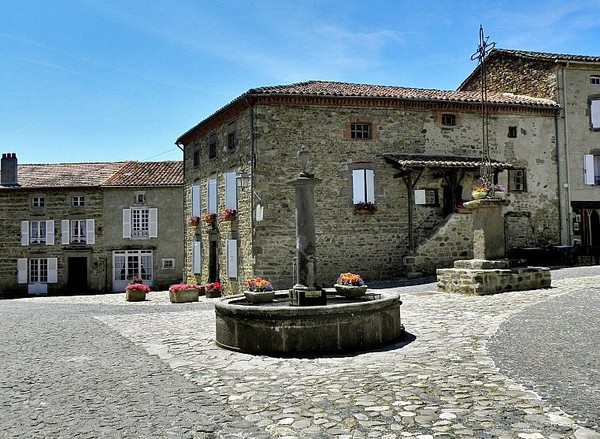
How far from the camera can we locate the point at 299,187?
28.6ft

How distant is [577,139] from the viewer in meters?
21.2

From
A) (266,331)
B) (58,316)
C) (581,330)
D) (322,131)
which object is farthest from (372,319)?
(322,131)

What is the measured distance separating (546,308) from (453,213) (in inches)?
349

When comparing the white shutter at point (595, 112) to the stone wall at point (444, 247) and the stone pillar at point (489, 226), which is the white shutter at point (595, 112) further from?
the stone pillar at point (489, 226)

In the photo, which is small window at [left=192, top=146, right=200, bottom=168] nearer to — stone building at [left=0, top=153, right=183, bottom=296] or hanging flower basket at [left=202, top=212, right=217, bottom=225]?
hanging flower basket at [left=202, top=212, right=217, bottom=225]

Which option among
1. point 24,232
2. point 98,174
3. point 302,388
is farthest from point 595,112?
point 24,232

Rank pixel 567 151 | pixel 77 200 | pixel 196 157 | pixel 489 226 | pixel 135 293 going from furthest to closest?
pixel 77 200
pixel 196 157
pixel 567 151
pixel 135 293
pixel 489 226

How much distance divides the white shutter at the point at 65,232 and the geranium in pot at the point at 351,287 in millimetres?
23356

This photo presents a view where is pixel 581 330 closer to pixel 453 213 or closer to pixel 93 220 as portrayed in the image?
pixel 453 213

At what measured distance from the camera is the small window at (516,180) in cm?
2038

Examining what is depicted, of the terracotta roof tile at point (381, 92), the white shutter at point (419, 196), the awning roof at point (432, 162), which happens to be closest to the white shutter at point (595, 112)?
the terracotta roof tile at point (381, 92)

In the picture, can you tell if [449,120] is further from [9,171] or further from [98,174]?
[9,171]

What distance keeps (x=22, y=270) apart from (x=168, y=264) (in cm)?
784

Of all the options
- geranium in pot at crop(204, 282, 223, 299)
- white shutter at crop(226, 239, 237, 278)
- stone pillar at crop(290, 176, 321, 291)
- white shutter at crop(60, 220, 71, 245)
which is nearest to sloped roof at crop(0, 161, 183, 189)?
white shutter at crop(60, 220, 71, 245)
